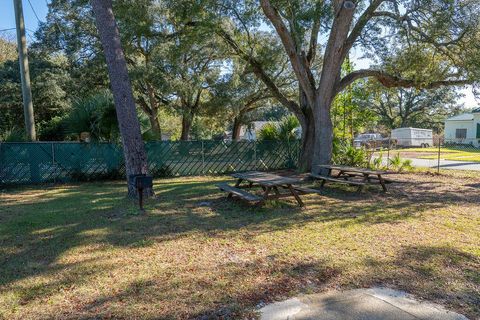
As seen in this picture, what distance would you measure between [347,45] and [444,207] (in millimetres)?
5273

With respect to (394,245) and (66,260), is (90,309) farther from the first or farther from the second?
(394,245)

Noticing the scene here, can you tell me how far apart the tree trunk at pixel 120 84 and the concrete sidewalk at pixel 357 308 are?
17.4ft

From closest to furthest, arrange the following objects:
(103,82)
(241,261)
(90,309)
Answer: (90,309) < (241,261) < (103,82)

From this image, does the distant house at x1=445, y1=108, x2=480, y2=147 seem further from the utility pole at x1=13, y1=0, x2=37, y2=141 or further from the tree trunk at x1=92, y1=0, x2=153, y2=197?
the utility pole at x1=13, y1=0, x2=37, y2=141

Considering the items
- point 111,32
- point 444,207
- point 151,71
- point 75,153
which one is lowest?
point 444,207

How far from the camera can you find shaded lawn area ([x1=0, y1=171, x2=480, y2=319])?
311cm

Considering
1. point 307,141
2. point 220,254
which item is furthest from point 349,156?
point 220,254

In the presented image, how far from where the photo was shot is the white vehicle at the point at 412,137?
1359 inches

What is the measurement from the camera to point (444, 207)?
6914 millimetres

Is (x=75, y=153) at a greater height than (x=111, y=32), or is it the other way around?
(x=111, y=32)

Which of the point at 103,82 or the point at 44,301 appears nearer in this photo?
the point at 44,301

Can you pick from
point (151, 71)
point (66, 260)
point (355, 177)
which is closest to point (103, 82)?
point (151, 71)

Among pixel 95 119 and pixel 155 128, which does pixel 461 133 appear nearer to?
pixel 155 128

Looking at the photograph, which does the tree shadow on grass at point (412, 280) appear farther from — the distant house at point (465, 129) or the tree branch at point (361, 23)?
the distant house at point (465, 129)
